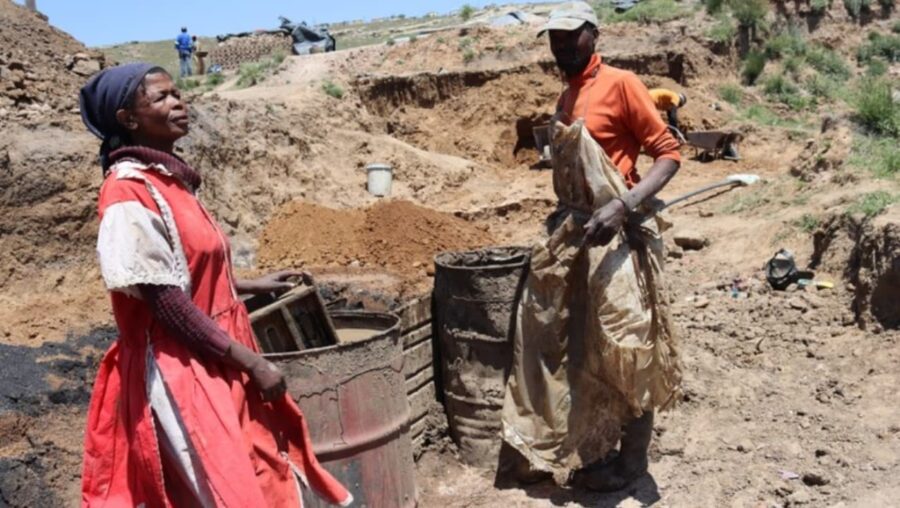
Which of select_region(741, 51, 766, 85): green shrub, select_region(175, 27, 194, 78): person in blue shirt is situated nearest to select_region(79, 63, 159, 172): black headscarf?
select_region(741, 51, 766, 85): green shrub

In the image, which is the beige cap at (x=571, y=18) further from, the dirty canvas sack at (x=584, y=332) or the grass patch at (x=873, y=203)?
the grass patch at (x=873, y=203)

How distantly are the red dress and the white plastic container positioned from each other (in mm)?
9319

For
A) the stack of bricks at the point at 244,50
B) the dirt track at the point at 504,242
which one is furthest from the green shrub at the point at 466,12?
the dirt track at the point at 504,242

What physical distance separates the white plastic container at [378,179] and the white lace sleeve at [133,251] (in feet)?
31.3

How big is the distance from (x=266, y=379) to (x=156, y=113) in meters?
0.81

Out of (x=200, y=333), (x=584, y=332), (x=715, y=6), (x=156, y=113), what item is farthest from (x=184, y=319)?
(x=715, y=6)

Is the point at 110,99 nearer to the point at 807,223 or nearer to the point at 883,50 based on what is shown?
the point at 807,223

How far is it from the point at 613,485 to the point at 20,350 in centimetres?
365

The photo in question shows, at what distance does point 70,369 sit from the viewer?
547 centimetres

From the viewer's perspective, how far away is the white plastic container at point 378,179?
11984mm

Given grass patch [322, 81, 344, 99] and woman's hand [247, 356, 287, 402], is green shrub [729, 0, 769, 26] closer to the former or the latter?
grass patch [322, 81, 344, 99]

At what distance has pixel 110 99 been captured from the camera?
2.56m

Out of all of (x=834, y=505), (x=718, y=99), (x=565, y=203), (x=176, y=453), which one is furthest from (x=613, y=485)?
(x=718, y=99)

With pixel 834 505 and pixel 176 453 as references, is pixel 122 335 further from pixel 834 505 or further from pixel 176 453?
pixel 834 505
